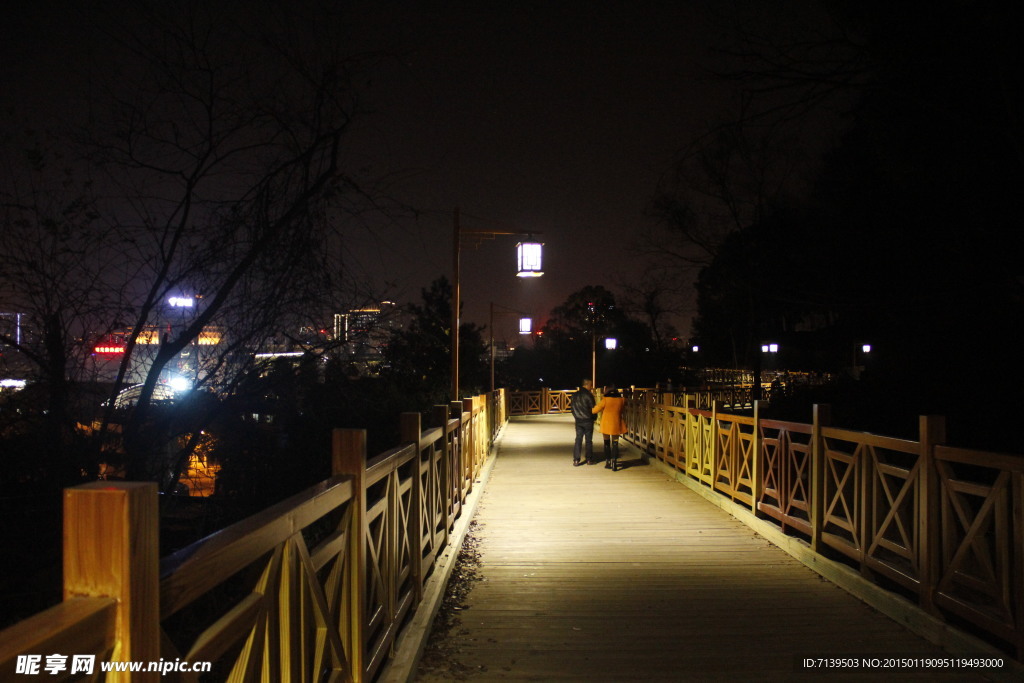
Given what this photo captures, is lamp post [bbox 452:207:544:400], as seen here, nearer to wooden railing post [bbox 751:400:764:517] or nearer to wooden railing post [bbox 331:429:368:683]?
wooden railing post [bbox 751:400:764:517]

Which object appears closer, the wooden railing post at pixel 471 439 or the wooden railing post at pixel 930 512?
the wooden railing post at pixel 930 512

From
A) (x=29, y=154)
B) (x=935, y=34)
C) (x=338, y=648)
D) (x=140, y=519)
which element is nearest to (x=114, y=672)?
(x=140, y=519)

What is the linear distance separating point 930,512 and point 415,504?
338cm

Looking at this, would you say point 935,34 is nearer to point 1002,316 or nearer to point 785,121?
point 785,121

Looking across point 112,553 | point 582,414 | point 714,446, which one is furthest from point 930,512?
point 582,414

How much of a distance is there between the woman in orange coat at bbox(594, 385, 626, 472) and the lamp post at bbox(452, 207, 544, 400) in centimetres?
292

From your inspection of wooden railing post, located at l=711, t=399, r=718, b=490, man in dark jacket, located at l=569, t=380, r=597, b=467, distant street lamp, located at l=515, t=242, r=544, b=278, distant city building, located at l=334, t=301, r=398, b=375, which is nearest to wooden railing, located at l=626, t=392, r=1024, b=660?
wooden railing post, located at l=711, t=399, r=718, b=490

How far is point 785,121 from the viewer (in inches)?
202

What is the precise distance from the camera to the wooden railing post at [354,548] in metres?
3.07

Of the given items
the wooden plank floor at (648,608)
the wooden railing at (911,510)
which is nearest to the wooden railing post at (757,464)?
the wooden railing at (911,510)

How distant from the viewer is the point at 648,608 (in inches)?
206

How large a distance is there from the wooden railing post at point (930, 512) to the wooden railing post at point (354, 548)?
3.57 metres

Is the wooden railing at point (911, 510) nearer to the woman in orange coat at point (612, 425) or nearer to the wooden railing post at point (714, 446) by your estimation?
the wooden railing post at point (714, 446)

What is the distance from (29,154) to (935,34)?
8.59m
